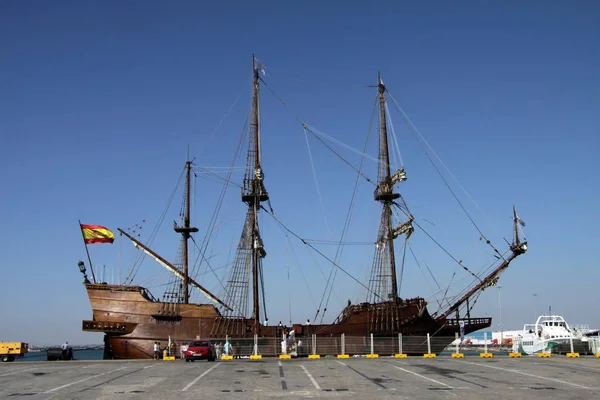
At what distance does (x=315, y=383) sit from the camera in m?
21.1

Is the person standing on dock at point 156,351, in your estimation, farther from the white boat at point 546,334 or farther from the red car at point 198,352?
the white boat at point 546,334

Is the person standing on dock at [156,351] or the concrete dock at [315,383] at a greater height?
the concrete dock at [315,383]

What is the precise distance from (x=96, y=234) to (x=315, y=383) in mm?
40132

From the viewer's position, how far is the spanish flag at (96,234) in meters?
55.2

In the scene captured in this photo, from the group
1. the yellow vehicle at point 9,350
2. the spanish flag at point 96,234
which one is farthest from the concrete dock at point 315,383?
the spanish flag at point 96,234

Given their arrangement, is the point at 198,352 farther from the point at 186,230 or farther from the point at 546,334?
the point at 546,334

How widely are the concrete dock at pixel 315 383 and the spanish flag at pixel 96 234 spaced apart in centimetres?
2860

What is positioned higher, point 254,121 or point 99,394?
point 254,121

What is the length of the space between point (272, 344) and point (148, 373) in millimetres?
24056

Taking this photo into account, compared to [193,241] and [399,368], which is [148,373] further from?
[193,241]

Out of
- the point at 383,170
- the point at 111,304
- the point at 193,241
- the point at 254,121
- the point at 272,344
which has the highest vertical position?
the point at 254,121

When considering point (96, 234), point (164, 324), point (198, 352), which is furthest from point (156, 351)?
point (198, 352)

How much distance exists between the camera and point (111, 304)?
53.9m

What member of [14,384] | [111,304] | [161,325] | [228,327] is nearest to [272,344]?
[228,327]
